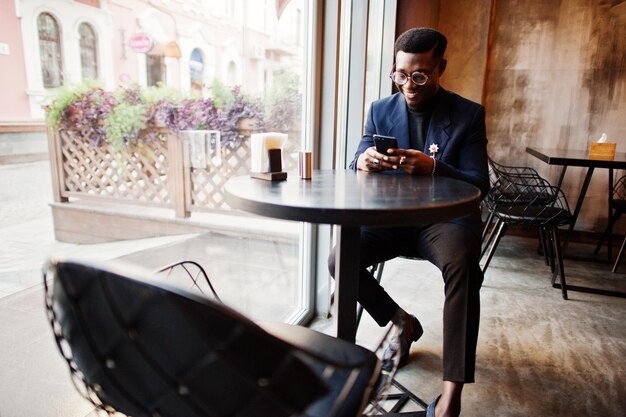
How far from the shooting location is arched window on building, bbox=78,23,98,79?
3.50ft

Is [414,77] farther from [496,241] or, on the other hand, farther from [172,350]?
[496,241]

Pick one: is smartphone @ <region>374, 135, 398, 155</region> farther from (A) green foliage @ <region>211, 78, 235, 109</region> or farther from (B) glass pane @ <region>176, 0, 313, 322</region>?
(A) green foliage @ <region>211, 78, 235, 109</region>

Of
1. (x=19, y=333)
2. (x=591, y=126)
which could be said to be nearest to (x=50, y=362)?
(x=19, y=333)

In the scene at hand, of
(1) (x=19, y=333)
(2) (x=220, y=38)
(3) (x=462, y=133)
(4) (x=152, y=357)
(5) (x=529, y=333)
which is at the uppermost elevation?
(2) (x=220, y=38)

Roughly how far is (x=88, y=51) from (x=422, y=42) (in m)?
1.13

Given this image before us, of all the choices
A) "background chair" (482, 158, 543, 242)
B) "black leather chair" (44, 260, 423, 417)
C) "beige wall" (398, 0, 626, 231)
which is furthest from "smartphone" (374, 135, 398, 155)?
"beige wall" (398, 0, 626, 231)

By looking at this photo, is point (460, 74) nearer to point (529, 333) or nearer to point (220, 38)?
point (529, 333)

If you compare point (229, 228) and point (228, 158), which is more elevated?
point (228, 158)

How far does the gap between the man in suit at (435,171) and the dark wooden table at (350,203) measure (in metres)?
0.22

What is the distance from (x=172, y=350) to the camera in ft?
2.05

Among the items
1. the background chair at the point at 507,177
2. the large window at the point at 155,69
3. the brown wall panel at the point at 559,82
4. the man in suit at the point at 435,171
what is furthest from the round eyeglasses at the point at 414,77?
the brown wall panel at the point at 559,82

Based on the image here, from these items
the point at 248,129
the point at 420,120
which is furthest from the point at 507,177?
the point at 248,129

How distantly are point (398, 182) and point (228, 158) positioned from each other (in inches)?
31.2

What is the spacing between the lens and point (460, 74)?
4.28 m
